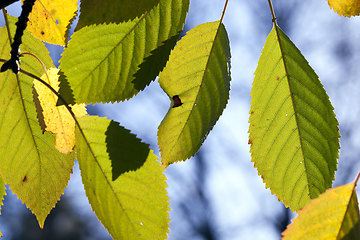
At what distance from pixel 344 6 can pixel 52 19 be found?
0.48m

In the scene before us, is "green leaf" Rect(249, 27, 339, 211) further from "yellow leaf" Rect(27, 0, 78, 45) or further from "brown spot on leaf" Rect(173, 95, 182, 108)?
"yellow leaf" Rect(27, 0, 78, 45)

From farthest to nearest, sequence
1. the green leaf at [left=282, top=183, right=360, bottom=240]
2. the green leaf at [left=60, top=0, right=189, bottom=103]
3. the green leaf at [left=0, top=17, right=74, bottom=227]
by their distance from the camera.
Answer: the green leaf at [left=0, top=17, right=74, bottom=227] → the green leaf at [left=60, top=0, right=189, bottom=103] → the green leaf at [left=282, top=183, right=360, bottom=240]

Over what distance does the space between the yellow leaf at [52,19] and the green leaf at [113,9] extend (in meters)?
0.16

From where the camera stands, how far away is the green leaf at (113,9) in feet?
1.81

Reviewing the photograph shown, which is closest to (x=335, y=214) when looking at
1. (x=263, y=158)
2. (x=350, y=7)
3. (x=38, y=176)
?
(x=263, y=158)

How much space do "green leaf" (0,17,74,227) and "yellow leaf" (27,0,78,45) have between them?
3cm

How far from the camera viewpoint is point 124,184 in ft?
2.18

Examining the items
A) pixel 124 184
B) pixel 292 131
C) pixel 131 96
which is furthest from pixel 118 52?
pixel 292 131

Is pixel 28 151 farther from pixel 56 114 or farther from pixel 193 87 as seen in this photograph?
pixel 193 87

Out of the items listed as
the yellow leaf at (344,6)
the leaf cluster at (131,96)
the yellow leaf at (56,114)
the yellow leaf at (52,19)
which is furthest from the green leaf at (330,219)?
the yellow leaf at (52,19)

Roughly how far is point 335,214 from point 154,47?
339mm

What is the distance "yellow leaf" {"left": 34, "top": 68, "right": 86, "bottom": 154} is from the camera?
2.16 ft

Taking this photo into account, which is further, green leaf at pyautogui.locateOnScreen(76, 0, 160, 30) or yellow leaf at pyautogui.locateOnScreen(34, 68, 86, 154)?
yellow leaf at pyautogui.locateOnScreen(34, 68, 86, 154)

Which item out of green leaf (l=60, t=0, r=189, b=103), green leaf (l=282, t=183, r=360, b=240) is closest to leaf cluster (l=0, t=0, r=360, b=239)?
green leaf (l=60, t=0, r=189, b=103)
